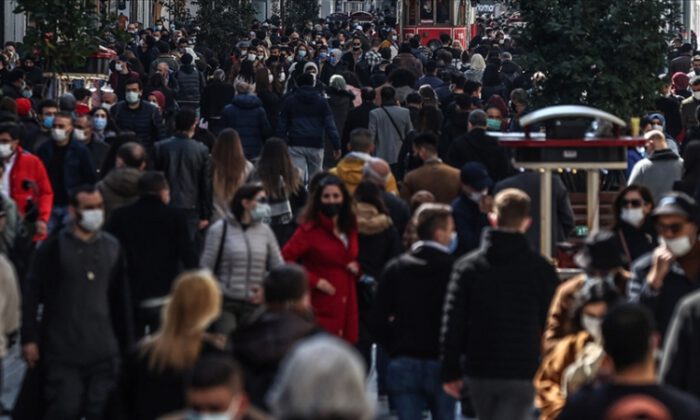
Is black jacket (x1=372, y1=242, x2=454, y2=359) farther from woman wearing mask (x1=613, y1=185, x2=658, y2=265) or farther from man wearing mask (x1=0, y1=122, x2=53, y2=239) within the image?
man wearing mask (x1=0, y1=122, x2=53, y2=239)

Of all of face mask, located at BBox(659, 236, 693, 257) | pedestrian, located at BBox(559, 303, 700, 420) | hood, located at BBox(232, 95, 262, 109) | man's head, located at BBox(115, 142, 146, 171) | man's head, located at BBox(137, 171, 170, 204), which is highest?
hood, located at BBox(232, 95, 262, 109)

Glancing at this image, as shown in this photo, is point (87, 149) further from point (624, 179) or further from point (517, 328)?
point (517, 328)

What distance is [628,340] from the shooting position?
22.3 ft

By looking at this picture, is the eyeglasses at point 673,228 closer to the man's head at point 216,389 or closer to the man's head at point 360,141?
the man's head at point 216,389

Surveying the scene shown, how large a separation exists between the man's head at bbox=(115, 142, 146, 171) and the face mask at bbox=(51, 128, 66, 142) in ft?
5.29

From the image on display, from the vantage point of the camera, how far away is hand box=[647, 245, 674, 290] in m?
9.30

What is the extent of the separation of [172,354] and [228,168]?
6.96 meters

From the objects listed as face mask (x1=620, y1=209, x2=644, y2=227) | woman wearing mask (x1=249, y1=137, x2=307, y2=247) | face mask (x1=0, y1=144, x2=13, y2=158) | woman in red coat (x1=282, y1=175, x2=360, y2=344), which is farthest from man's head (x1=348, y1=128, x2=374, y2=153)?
face mask (x1=620, y1=209, x2=644, y2=227)

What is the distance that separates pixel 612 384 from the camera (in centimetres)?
673

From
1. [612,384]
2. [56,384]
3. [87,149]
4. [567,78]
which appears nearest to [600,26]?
[567,78]

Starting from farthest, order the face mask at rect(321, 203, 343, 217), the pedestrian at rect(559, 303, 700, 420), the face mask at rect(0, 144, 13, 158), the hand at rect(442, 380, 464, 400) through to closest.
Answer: the face mask at rect(0, 144, 13, 158)
the face mask at rect(321, 203, 343, 217)
the hand at rect(442, 380, 464, 400)
the pedestrian at rect(559, 303, 700, 420)

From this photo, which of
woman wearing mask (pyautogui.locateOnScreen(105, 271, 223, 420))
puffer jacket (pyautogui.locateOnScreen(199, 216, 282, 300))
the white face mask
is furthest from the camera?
puffer jacket (pyautogui.locateOnScreen(199, 216, 282, 300))

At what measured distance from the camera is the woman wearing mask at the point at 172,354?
323 inches

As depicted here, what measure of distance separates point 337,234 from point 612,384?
551 cm
